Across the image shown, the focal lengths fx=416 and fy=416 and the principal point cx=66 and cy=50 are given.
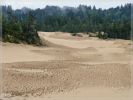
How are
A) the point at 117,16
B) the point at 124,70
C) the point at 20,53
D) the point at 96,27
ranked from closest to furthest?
1. the point at 124,70
2. the point at 20,53
3. the point at 96,27
4. the point at 117,16

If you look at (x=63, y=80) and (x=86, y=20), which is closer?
(x=63, y=80)

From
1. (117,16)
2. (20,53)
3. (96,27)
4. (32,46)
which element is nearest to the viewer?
(20,53)

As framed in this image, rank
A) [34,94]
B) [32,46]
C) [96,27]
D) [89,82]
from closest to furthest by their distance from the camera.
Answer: [34,94] → [89,82] → [32,46] → [96,27]

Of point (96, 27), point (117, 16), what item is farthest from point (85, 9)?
point (96, 27)

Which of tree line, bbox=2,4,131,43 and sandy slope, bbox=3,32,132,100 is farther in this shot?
tree line, bbox=2,4,131,43

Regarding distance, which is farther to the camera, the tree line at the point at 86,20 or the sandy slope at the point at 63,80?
the tree line at the point at 86,20

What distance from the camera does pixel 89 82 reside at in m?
9.27

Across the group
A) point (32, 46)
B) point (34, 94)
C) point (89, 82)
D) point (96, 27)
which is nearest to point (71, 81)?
point (89, 82)

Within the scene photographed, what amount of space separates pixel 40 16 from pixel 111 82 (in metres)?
31.3

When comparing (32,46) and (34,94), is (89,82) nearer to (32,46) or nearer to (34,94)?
(34,94)

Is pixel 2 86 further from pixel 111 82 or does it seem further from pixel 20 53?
pixel 20 53

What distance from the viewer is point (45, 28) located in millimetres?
37031

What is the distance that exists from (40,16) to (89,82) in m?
31.3

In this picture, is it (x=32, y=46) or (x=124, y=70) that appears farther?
(x=32, y=46)
